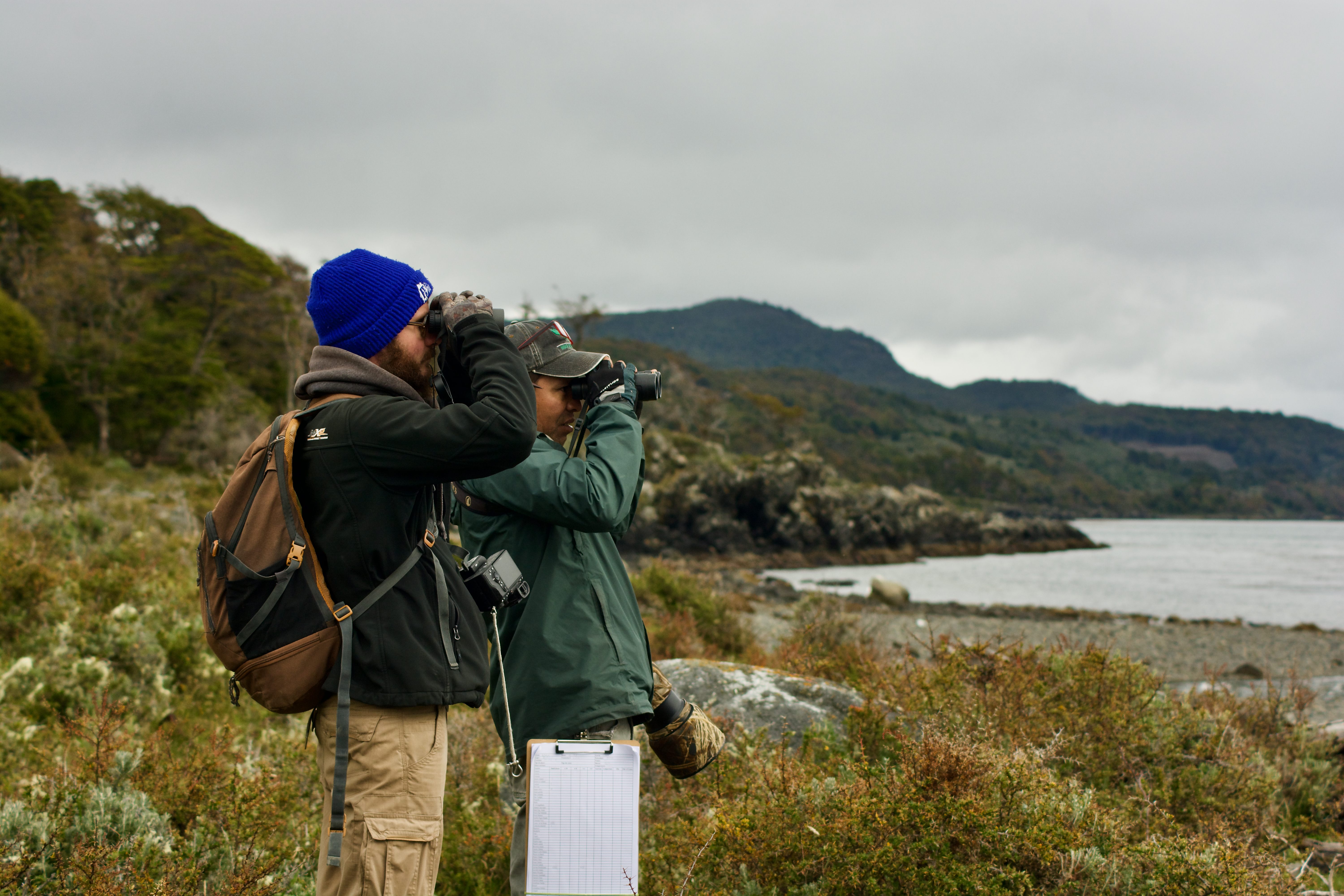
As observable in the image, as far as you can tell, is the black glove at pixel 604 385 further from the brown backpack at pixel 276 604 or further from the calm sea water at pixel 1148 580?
the calm sea water at pixel 1148 580

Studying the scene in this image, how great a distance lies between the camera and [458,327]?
7.09 feet

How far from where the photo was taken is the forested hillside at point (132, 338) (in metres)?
30.3

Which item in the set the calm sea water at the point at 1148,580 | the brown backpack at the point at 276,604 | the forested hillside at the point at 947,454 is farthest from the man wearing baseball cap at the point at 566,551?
the forested hillside at the point at 947,454

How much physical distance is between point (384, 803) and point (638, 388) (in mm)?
1514

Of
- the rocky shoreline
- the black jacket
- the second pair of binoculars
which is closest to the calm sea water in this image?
the rocky shoreline

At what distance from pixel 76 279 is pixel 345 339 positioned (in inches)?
1550

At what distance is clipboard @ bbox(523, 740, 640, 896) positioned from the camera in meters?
2.26

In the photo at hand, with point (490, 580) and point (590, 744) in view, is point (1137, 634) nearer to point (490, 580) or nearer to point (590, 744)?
point (590, 744)

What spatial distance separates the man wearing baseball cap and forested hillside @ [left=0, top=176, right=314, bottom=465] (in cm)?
2627

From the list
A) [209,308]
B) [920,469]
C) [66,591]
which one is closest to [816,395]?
[920,469]

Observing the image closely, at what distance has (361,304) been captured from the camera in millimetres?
2104

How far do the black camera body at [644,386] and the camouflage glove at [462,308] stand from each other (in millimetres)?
568

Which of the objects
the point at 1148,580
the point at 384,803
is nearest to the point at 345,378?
the point at 384,803

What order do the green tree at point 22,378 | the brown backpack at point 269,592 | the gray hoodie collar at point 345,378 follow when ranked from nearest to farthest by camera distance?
the brown backpack at point 269,592 → the gray hoodie collar at point 345,378 → the green tree at point 22,378
